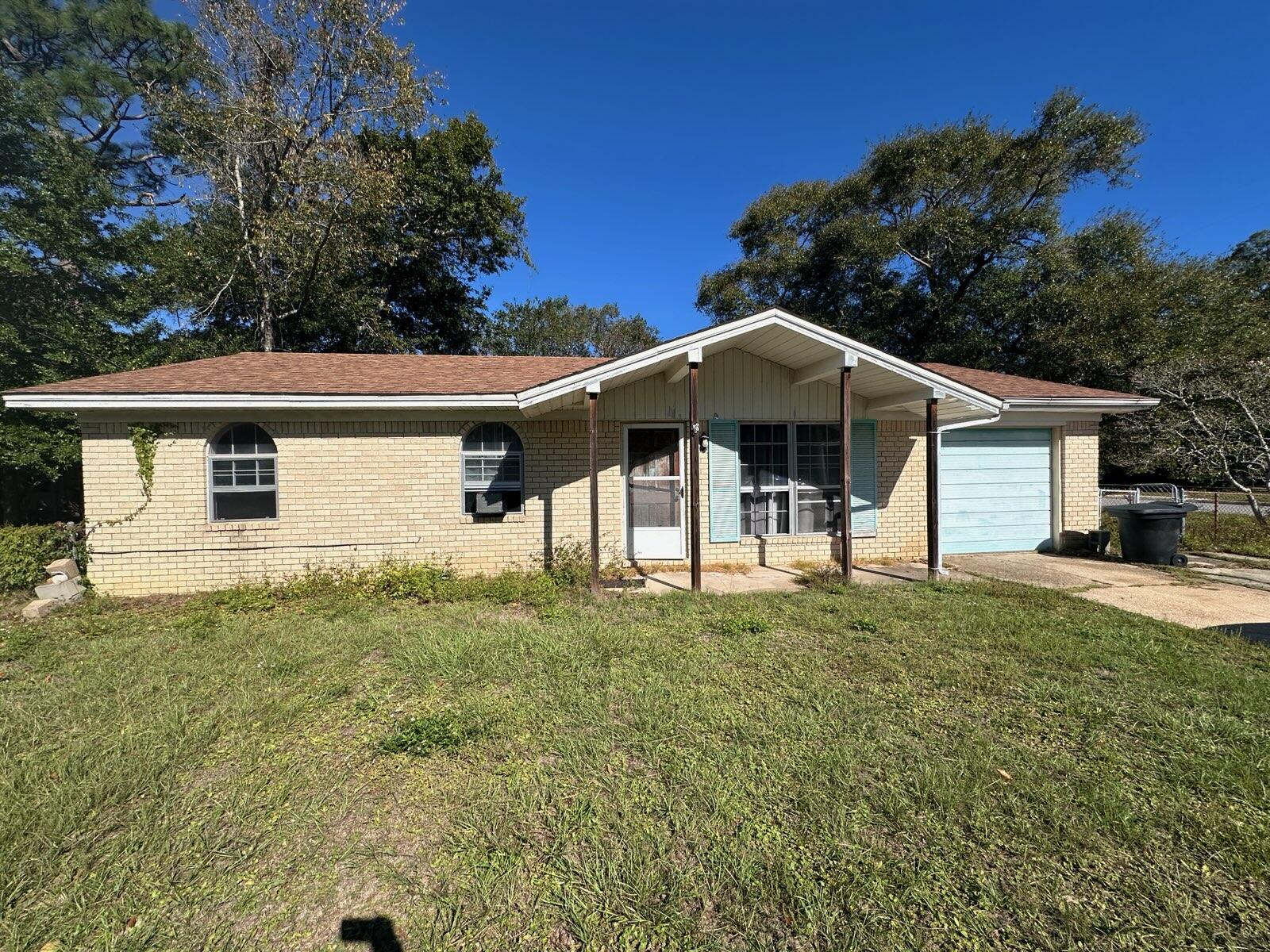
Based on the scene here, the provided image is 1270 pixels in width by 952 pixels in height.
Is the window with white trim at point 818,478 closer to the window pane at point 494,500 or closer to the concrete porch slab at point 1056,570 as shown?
the concrete porch slab at point 1056,570

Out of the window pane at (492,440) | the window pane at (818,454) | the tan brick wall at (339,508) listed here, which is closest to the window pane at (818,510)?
the window pane at (818,454)

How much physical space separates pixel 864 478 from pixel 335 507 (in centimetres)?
831

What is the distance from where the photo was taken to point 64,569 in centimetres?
648

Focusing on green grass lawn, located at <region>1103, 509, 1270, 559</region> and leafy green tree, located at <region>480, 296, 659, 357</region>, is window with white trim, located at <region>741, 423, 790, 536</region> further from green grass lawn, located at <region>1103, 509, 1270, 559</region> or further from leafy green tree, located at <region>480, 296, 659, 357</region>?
leafy green tree, located at <region>480, 296, 659, 357</region>

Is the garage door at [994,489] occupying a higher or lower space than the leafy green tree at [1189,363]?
lower

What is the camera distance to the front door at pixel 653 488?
809 cm

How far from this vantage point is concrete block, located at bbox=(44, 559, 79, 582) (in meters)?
6.45

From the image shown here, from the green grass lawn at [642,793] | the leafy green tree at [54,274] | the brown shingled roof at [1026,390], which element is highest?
the leafy green tree at [54,274]

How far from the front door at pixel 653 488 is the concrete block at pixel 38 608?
7184mm

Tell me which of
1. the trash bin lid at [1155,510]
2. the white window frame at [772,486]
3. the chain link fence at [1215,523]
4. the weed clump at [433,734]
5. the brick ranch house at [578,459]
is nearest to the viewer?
the weed clump at [433,734]

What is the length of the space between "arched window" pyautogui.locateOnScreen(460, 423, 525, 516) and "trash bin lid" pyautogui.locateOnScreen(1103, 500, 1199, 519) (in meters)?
9.74

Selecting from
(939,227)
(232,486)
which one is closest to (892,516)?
(232,486)

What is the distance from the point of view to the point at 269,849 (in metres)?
2.28

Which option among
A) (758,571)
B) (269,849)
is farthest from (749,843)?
(758,571)
